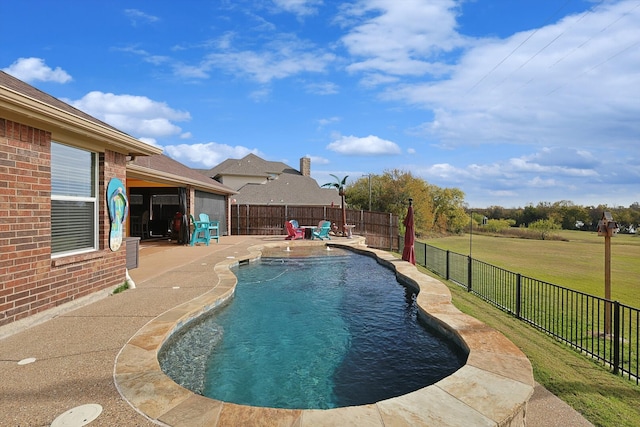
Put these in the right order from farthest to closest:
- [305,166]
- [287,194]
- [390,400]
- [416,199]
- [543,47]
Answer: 1. [305,166]
2. [416,199]
3. [287,194]
4. [543,47]
5. [390,400]

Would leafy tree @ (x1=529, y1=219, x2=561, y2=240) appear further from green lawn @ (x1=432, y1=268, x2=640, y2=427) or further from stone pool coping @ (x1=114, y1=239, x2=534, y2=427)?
stone pool coping @ (x1=114, y1=239, x2=534, y2=427)

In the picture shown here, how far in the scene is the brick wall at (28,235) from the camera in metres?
4.00

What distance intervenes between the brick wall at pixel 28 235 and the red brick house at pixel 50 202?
0.01m

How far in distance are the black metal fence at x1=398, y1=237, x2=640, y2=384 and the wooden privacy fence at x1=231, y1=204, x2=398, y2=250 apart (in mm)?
5313

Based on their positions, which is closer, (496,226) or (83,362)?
(83,362)

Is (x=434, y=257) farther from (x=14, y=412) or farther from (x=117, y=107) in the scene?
(x=117, y=107)

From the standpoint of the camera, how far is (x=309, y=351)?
14.7ft

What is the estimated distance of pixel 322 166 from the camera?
146 ft

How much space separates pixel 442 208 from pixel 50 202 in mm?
49377

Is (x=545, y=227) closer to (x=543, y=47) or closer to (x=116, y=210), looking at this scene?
(x=543, y=47)

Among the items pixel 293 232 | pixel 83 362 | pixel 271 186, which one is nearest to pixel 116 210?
pixel 83 362

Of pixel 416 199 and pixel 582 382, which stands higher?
pixel 416 199

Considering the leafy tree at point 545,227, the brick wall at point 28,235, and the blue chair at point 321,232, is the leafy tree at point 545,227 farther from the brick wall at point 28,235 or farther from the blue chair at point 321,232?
→ the brick wall at point 28,235

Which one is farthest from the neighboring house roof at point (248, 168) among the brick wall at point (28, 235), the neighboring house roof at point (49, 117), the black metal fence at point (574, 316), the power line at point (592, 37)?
the brick wall at point (28, 235)
